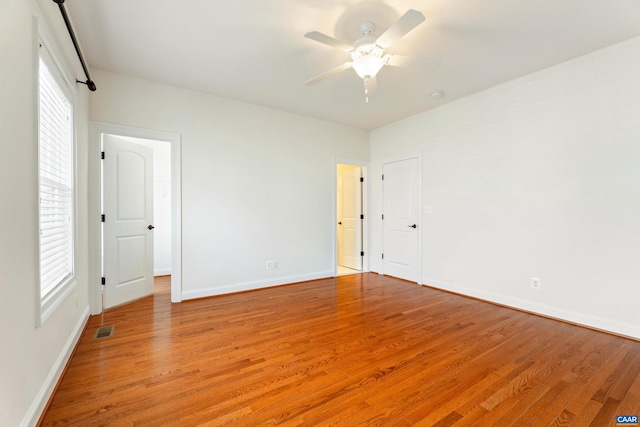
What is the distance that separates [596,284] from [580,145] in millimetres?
1421

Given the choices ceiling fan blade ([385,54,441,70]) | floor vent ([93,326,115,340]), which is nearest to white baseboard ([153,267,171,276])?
floor vent ([93,326,115,340])

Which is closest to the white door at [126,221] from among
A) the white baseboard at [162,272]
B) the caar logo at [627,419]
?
the white baseboard at [162,272]

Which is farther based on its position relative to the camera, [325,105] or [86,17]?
[325,105]

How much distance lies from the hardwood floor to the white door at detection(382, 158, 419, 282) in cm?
143

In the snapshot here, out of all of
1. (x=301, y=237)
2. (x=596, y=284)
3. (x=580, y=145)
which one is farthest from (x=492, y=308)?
(x=301, y=237)

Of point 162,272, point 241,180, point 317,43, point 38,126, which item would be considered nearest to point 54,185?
point 38,126

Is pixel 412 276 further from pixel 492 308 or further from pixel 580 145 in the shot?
pixel 580 145

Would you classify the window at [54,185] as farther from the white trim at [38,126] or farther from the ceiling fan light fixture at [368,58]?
the ceiling fan light fixture at [368,58]

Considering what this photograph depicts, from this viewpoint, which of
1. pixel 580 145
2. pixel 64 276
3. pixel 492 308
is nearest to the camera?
pixel 64 276

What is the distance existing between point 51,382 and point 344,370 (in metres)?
1.90

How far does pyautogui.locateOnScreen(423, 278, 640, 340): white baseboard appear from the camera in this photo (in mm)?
2635

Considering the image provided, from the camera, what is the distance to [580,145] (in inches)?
115

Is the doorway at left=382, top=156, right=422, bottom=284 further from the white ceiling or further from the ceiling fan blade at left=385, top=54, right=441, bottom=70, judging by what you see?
the ceiling fan blade at left=385, top=54, right=441, bottom=70

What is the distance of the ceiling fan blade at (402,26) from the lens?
177 centimetres
